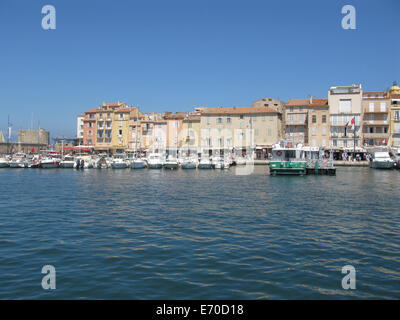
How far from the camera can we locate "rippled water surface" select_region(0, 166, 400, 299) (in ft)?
29.6

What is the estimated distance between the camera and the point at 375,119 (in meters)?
76.7

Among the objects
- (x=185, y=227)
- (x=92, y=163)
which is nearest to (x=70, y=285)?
(x=185, y=227)

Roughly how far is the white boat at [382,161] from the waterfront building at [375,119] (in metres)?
15.4

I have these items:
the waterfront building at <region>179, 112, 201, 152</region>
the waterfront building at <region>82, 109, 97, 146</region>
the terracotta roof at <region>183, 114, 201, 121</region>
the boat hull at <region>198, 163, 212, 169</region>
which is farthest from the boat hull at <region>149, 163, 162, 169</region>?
the waterfront building at <region>82, 109, 97, 146</region>

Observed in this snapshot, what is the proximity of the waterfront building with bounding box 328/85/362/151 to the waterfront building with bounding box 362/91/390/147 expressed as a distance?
44.2 inches

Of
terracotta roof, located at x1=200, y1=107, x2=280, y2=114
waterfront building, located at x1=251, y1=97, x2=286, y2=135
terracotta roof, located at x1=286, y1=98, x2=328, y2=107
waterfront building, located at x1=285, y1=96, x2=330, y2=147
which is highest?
waterfront building, located at x1=251, y1=97, x2=286, y2=135

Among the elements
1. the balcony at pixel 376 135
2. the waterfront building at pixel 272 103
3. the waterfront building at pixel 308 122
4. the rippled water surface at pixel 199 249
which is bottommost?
the rippled water surface at pixel 199 249

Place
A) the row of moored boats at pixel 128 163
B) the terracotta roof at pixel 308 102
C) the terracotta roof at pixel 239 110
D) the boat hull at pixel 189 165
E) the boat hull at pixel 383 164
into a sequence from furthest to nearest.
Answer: the terracotta roof at pixel 239 110 < the terracotta roof at pixel 308 102 < the row of moored boats at pixel 128 163 < the boat hull at pixel 189 165 < the boat hull at pixel 383 164

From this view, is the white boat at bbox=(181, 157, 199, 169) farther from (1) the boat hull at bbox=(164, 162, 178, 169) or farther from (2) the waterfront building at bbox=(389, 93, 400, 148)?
(2) the waterfront building at bbox=(389, 93, 400, 148)

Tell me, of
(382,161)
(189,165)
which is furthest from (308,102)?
(189,165)

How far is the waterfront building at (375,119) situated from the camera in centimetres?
7612

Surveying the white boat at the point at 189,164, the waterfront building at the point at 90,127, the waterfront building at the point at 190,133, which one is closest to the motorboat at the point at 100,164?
the white boat at the point at 189,164

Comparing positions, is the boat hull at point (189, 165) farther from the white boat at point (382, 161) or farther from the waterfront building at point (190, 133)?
the white boat at point (382, 161)
